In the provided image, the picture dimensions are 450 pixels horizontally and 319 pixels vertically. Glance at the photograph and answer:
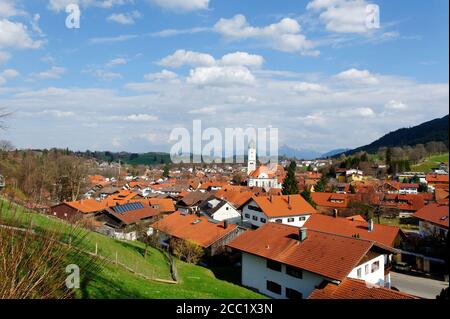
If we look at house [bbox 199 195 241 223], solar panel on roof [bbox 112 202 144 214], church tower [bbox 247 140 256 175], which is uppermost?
church tower [bbox 247 140 256 175]

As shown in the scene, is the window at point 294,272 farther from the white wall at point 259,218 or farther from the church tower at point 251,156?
the church tower at point 251,156

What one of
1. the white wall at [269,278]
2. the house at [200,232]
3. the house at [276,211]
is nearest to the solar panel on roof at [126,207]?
the house at [200,232]

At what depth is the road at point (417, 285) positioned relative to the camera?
72.5ft

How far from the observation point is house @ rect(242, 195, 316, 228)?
1658 inches

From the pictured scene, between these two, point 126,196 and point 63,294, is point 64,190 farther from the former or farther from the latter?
point 63,294

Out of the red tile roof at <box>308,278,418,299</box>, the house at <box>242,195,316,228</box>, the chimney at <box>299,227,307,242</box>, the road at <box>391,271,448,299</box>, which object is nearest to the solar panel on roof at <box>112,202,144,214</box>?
the house at <box>242,195,316,228</box>

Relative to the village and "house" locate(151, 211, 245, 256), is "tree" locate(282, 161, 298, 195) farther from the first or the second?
"house" locate(151, 211, 245, 256)

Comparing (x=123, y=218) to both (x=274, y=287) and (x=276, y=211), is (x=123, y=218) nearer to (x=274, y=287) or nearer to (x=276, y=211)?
(x=276, y=211)

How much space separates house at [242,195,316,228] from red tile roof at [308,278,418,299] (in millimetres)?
24178

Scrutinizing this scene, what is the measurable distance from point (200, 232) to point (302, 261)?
1440 cm

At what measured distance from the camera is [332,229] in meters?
31.7

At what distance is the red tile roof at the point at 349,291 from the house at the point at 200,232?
13724 millimetres

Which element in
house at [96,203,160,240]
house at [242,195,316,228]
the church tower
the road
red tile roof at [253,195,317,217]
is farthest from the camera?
the church tower
